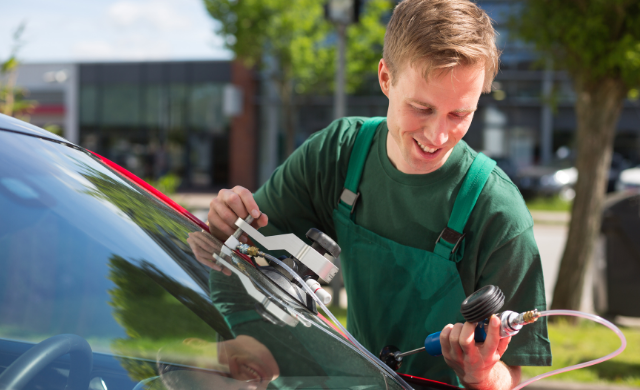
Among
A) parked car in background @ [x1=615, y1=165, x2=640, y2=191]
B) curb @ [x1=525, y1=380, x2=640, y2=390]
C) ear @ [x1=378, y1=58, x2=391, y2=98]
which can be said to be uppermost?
ear @ [x1=378, y1=58, x2=391, y2=98]

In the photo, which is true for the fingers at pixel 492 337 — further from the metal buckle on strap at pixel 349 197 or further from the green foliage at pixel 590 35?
the green foliage at pixel 590 35

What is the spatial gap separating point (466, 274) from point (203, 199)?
19523mm

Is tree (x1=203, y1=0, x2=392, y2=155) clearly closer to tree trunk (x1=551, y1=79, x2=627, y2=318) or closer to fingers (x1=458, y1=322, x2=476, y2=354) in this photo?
tree trunk (x1=551, y1=79, x2=627, y2=318)

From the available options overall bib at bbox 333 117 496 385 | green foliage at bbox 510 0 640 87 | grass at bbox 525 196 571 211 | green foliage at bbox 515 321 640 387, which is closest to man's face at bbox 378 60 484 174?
A: overall bib at bbox 333 117 496 385

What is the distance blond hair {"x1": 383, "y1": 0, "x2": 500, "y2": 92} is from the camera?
4.29 ft

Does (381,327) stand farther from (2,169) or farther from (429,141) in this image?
(2,169)

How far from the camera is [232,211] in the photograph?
4.95ft

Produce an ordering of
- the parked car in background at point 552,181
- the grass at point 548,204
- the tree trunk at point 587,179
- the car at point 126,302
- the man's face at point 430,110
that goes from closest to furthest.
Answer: the car at point 126,302, the man's face at point 430,110, the tree trunk at point 587,179, the grass at point 548,204, the parked car in background at point 552,181

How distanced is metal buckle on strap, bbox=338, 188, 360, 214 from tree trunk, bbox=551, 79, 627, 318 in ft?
14.1

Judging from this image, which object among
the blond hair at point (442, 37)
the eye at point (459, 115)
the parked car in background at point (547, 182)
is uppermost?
the blond hair at point (442, 37)

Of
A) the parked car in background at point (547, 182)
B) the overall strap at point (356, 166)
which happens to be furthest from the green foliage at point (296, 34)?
the overall strap at point (356, 166)

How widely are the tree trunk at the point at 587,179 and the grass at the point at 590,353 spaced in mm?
400

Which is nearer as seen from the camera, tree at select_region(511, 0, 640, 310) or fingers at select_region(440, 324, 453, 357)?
A: fingers at select_region(440, 324, 453, 357)

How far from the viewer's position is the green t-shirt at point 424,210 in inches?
54.7
